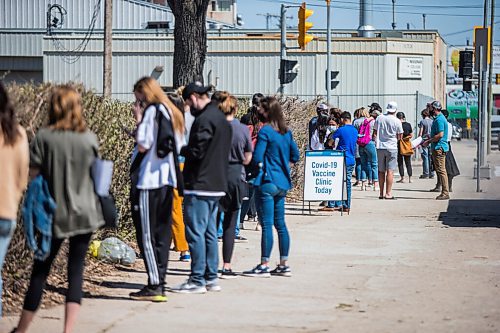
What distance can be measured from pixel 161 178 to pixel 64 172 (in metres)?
1.87

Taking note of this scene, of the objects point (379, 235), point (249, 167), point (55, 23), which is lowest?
point (379, 235)

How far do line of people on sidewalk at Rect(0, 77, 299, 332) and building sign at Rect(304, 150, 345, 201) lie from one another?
5.64 meters

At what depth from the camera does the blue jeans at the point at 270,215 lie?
1114 cm

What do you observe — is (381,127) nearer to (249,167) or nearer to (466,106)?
(249,167)

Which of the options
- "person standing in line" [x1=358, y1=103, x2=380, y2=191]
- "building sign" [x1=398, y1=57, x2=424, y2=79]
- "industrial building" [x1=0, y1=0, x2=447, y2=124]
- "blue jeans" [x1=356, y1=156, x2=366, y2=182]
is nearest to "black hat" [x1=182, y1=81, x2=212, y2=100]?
"person standing in line" [x1=358, y1=103, x2=380, y2=191]

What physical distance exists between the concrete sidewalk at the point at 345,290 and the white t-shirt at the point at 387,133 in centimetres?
424

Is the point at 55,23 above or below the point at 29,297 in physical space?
above

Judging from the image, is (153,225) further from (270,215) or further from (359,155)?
(359,155)

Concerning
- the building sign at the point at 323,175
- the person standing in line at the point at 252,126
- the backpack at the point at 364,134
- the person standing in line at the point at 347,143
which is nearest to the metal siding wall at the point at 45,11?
the backpack at the point at 364,134

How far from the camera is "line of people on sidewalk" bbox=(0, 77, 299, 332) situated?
7.65m

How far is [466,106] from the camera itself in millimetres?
89875

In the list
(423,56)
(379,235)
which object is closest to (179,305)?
(379,235)

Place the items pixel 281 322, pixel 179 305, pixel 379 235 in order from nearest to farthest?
pixel 281 322 → pixel 179 305 → pixel 379 235

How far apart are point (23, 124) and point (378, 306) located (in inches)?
142
